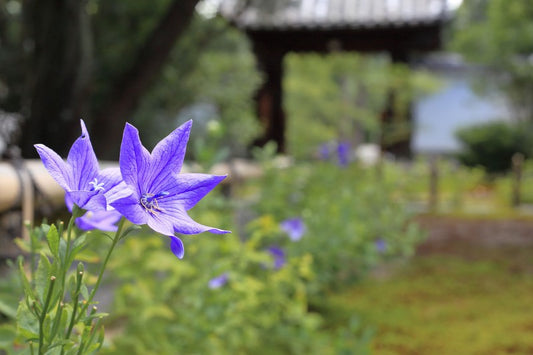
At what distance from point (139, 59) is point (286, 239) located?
46.7 inches

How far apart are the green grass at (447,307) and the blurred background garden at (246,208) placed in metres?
0.02

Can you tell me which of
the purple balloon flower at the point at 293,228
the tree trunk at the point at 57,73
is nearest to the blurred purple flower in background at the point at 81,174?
the purple balloon flower at the point at 293,228

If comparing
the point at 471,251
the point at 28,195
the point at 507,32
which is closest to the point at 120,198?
the point at 28,195

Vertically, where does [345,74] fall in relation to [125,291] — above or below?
above

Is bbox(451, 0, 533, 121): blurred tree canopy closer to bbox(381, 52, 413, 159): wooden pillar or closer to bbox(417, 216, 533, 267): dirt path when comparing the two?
bbox(381, 52, 413, 159): wooden pillar

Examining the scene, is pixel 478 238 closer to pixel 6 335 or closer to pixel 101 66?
pixel 101 66

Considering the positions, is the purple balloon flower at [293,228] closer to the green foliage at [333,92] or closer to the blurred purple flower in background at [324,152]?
the blurred purple flower in background at [324,152]

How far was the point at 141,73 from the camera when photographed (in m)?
3.26

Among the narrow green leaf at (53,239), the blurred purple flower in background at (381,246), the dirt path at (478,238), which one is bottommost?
the dirt path at (478,238)

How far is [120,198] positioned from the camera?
1.74 ft

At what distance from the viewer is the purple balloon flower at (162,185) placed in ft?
1.74

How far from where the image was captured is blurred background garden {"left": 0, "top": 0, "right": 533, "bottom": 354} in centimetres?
172

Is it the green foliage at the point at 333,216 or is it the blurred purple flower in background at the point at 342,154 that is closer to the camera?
the green foliage at the point at 333,216

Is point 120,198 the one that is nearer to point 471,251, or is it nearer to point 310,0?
point 310,0
